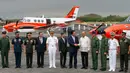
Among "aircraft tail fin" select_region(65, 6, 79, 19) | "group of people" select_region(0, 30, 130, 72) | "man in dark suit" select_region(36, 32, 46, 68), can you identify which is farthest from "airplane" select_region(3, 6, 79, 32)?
"man in dark suit" select_region(36, 32, 46, 68)

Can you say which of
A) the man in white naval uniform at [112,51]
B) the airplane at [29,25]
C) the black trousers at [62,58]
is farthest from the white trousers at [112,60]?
the airplane at [29,25]

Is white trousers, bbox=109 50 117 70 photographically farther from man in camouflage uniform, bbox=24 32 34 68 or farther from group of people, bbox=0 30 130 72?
man in camouflage uniform, bbox=24 32 34 68

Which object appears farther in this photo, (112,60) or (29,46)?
(29,46)

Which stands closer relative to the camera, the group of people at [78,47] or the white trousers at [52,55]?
the group of people at [78,47]

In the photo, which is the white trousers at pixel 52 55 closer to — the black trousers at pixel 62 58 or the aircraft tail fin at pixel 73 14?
the black trousers at pixel 62 58

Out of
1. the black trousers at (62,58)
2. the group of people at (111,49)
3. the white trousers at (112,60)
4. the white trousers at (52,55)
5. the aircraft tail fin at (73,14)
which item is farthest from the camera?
the aircraft tail fin at (73,14)

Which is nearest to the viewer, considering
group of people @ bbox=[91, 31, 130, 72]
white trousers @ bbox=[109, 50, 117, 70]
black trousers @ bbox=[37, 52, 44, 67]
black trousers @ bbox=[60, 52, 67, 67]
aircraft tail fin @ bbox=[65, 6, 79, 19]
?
group of people @ bbox=[91, 31, 130, 72]

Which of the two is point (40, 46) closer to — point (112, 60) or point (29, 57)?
point (29, 57)

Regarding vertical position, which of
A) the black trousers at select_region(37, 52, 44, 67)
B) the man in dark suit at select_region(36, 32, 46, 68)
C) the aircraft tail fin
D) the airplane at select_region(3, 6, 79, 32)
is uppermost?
the aircraft tail fin

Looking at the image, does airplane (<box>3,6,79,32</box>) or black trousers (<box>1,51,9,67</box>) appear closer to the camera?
black trousers (<box>1,51,9,67</box>)

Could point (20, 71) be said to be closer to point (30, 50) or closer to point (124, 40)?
point (30, 50)

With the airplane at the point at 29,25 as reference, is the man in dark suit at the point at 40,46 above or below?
below

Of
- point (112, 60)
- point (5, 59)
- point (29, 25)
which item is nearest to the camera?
point (112, 60)

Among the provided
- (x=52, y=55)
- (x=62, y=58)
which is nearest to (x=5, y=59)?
(x=52, y=55)
